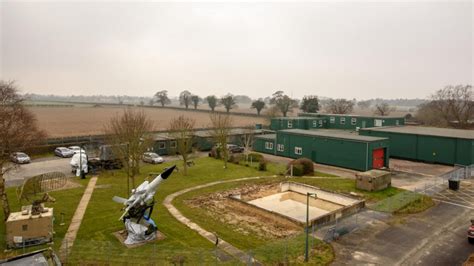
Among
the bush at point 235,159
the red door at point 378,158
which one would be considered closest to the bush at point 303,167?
the red door at point 378,158

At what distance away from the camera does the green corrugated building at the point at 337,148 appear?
139 feet

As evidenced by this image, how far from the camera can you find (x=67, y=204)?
2862 cm

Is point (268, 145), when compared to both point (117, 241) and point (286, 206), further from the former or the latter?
point (117, 241)

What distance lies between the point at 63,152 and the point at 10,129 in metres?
28.3

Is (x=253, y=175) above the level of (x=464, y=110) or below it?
below

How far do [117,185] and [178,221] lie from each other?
13.5 metres

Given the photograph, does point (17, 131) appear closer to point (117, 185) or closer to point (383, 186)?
point (117, 185)

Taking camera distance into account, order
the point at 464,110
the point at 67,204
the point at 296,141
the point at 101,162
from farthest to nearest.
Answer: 1. the point at 464,110
2. the point at 296,141
3. the point at 101,162
4. the point at 67,204

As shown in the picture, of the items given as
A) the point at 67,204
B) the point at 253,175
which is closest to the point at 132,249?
the point at 67,204

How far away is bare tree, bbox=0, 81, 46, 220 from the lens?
2439cm

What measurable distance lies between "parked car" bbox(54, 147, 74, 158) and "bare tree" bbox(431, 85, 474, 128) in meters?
87.7

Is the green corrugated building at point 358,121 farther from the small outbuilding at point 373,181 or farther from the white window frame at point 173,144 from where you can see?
the white window frame at point 173,144

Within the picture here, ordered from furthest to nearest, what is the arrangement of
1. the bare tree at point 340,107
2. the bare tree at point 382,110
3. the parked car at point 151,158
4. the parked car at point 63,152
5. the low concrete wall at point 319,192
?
the bare tree at point 382,110 < the bare tree at point 340,107 < the parked car at point 63,152 < the parked car at point 151,158 < the low concrete wall at point 319,192

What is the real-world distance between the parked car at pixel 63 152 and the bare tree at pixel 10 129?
24.5 m
